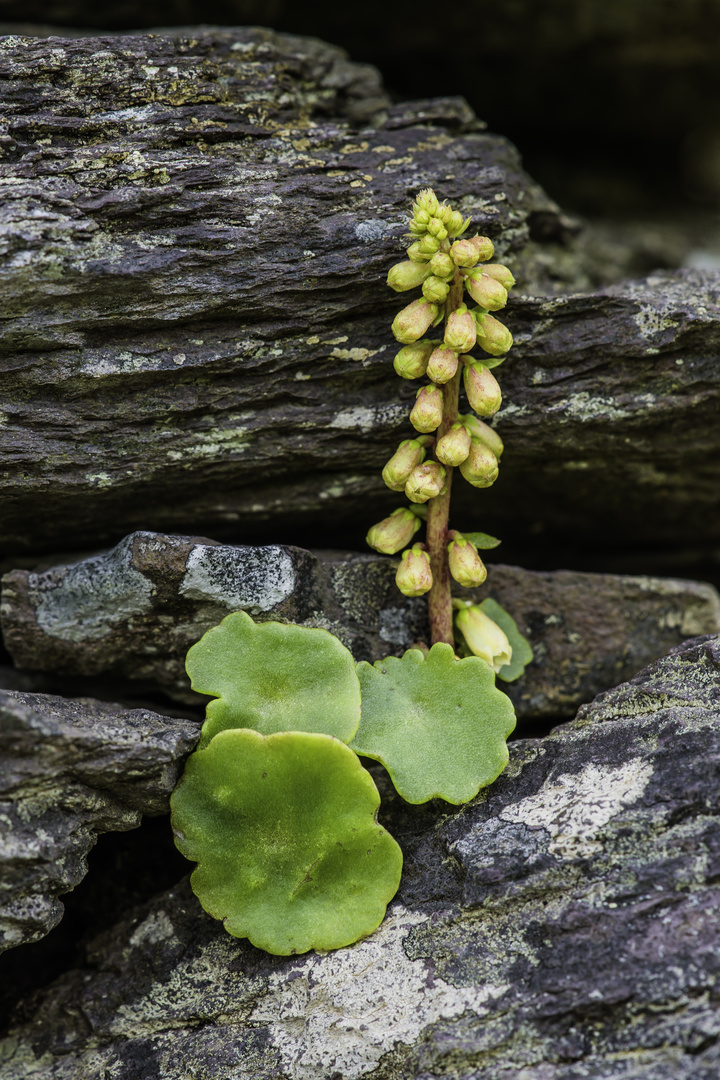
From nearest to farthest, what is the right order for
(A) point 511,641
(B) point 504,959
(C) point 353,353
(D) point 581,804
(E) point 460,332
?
(B) point 504,959, (D) point 581,804, (E) point 460,332, (C) point 353,353, (A) point 511,641

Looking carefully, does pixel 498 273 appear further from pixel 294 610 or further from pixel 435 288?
pixel 294 610

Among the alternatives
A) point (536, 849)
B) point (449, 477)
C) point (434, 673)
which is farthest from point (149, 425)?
point (536, 849)

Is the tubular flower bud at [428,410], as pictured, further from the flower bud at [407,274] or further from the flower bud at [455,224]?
the flower bud at [455,224]

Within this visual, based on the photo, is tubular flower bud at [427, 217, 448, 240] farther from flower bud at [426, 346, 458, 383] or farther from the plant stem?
flower bud at [426, 346, 458, 383]

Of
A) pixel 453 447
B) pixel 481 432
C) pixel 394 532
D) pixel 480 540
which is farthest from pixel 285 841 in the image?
pixel 481 432

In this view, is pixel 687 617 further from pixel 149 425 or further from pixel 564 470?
pixel 149 425
